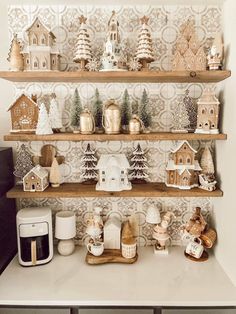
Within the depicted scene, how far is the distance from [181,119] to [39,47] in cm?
92

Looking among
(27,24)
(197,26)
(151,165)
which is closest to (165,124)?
(151,165)

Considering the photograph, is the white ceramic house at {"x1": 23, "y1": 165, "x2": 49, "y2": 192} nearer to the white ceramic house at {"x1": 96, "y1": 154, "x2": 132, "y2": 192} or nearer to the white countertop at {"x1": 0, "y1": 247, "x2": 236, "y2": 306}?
the white ceramic house at {"x1": 96, "y1": 154, "x2": 132, "y2": 192}

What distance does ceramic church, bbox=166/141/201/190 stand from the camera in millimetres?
1784

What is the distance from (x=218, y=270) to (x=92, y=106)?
123 centimetres

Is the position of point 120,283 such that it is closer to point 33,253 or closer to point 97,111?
point 33,253

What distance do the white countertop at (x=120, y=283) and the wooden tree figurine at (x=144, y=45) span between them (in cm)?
121

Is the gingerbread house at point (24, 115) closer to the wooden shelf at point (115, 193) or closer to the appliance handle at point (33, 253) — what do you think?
the wooden shelf at point (115, 193)

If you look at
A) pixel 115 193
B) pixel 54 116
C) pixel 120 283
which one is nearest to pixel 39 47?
pixel 54 116

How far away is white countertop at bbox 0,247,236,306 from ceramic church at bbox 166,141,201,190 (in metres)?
0.48

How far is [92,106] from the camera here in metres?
1.87

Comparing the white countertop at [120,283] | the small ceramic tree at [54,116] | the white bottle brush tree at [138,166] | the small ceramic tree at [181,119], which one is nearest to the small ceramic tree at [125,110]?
the white bottle brush tree at [138,166]

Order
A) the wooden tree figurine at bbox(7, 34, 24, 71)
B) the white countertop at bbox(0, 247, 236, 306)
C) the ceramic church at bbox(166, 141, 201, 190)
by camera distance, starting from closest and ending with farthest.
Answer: the white countertop at bbox(0, 247, 236, 306) → the wooden tree figurine at bbox(7, 34, 24, 71) → the ceramic church at bbox(166, 141, 201, 190)

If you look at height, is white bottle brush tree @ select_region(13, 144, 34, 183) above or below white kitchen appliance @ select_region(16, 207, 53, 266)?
above

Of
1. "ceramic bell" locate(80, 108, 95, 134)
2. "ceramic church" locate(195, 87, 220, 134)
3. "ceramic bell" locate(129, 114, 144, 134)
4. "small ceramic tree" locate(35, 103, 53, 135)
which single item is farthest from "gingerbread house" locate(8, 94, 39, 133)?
"ceramic church" locate(195, 87, 220, 134)
